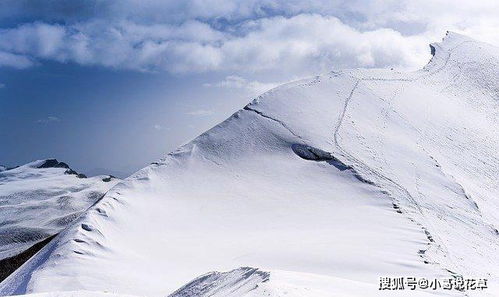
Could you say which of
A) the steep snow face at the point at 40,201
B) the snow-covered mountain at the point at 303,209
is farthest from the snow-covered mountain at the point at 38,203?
the snow-covered mountain at the point at 303,209

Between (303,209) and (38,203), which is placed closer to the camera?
(303,209)

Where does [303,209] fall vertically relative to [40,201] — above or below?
below

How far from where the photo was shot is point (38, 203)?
9031 cm

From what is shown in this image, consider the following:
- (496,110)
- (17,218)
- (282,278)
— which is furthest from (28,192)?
(282,278)

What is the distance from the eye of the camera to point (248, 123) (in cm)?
3628

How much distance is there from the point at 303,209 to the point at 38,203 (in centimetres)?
7709

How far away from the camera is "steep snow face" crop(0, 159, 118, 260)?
73.0m

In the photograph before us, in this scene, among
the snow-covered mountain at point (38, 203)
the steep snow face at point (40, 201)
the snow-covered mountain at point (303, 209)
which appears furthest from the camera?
the steep snow face at point (40, 201)

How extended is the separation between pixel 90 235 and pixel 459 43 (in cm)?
7049

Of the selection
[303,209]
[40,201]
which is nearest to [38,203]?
[40,201]

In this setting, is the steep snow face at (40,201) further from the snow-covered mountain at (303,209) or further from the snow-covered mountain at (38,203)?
the snow-covered mountain at (303,209)

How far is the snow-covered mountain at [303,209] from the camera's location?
17188 mm

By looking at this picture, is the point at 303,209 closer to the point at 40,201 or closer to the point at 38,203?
the point at 38,203

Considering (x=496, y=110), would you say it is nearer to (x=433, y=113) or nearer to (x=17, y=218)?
(x=433, y=113)
